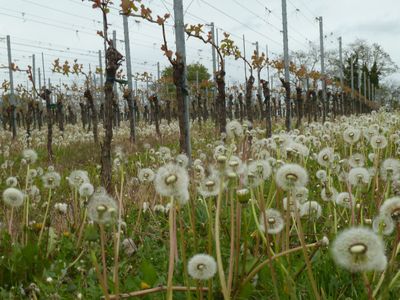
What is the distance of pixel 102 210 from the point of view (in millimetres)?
1511

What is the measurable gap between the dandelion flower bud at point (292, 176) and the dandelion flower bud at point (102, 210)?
24.7 inches

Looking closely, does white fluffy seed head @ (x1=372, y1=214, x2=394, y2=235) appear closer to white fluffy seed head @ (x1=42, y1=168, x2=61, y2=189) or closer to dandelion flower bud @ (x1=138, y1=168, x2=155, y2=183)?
dandelion flower bud @ (x1=138, y1=168, x2=155, y2=183)

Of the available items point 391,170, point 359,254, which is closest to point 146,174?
point 391,170

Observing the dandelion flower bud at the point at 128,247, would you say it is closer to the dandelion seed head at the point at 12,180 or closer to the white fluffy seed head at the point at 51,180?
the white fluffy seed head at the point at 51,180

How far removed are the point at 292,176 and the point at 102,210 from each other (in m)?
0.69

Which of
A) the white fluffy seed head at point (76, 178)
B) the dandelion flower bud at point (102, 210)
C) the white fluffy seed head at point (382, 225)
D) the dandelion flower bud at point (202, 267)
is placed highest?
the dandelion flower bud at point (102, 210)

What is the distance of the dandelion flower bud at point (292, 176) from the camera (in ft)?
5.75

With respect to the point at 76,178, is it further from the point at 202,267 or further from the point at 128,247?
the point at 202,267

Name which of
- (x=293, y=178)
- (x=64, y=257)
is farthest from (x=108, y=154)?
(x=293, y=178)

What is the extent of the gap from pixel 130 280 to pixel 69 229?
A: 57.8 inches

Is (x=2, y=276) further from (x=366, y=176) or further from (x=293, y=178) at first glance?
(x=366, y=176)

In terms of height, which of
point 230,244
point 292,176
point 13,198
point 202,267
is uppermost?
point 292,176

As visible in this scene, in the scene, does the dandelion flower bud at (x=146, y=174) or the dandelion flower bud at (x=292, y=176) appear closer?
the dandelion flower bud at (x=292, y=176)

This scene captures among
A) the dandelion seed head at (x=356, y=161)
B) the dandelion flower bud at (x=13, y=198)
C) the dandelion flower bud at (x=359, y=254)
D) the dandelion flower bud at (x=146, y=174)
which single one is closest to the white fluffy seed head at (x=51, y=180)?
the dandelion flower bud at (x=13, y=198)
